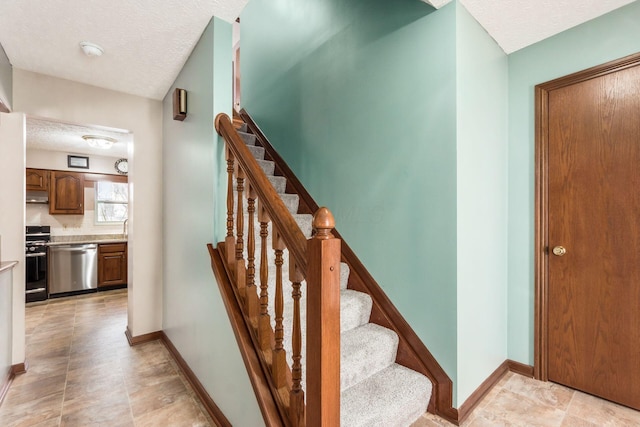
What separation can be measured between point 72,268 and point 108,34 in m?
4.33

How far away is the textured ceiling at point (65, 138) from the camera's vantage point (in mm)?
3641

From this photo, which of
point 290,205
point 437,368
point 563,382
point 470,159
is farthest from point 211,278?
point 563,382

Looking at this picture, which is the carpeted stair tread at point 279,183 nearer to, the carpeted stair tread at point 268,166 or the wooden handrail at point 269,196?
the carpeted stair tread at point 268,166

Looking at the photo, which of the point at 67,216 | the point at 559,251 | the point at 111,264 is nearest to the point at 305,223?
the point at 559,251

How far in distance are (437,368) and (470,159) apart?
1227 millimetres

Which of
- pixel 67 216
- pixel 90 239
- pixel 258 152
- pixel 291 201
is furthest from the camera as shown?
pixel 90 239

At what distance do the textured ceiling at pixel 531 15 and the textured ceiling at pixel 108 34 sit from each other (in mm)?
1434

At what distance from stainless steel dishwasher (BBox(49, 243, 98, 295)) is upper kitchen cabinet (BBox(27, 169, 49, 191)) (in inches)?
39.9

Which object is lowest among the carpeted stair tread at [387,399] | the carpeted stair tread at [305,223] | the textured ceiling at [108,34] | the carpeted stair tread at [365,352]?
the carpeted stair tread at [387,399]

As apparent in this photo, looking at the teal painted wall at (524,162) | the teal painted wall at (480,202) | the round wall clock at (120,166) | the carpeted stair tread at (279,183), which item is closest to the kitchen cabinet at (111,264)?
the round wall clock at (120,166)

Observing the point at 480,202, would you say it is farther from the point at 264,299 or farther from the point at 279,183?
the point at 279,183

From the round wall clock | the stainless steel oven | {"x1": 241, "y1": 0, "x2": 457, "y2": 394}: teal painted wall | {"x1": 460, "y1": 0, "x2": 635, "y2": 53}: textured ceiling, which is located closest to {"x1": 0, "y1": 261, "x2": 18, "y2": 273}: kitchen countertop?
{"x1": 241, "y1": 0, "x2": 457, "y2": 394}: teal painted wall

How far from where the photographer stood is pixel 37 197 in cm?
482

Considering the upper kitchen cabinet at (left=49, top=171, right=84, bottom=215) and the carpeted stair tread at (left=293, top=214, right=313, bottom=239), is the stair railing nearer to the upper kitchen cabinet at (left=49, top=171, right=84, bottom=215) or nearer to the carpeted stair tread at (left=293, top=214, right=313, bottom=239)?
the carpeted stair tread at (left=293, top=214, right=313, bottom=239)
